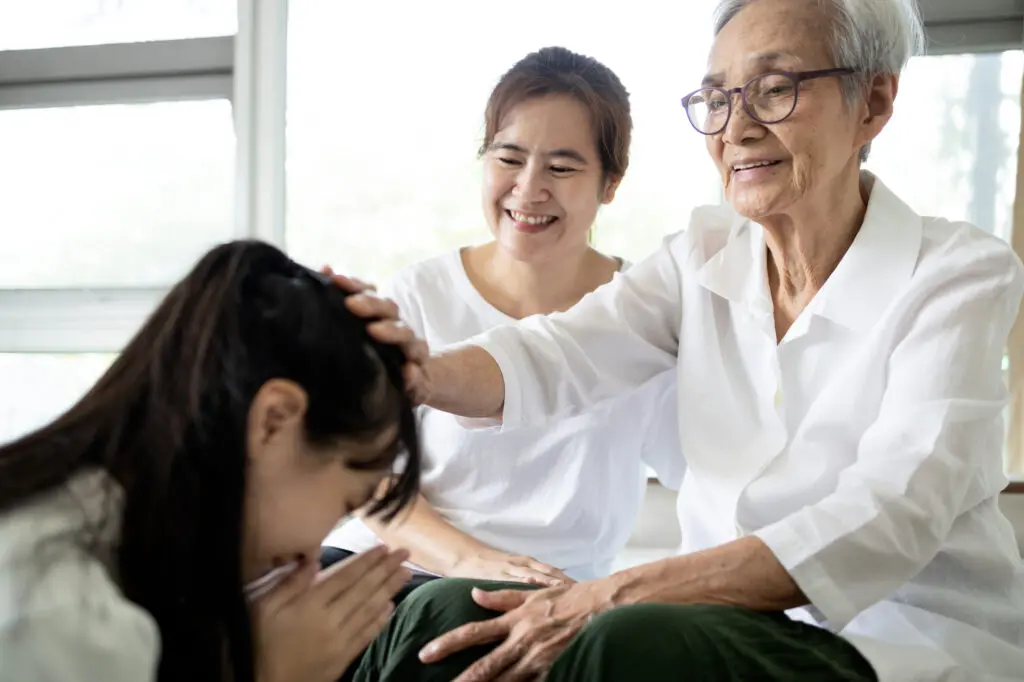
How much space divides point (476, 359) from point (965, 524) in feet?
2.23

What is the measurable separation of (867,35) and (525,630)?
0.90 m

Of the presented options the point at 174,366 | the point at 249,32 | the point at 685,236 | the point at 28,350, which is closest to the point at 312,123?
the point at 249,32

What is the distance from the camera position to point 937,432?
1.16 metres

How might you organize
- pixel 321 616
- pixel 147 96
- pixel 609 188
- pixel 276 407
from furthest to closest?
pixel 147 96
pixel 609 188
pixel 321 616
pixel 276 407

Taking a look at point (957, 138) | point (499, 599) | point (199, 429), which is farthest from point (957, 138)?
point (199, 429)

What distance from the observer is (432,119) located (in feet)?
7.91

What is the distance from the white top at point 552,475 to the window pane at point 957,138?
2.81 feet

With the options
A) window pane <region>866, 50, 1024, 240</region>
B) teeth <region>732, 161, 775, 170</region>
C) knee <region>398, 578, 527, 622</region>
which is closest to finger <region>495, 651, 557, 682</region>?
knee <region>398, 578, 527, 622</region>

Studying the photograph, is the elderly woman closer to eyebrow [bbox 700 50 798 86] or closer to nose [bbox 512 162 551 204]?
eyebrow [bbox 700 50 798 86]

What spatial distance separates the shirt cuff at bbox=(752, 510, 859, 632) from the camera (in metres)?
1.12

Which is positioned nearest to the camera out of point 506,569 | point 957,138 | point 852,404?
point 852,404

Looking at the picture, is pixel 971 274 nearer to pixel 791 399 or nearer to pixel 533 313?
pixel 791 399

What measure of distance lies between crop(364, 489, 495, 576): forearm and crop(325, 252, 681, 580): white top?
0.16 ft

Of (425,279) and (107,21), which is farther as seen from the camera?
(107,21)
